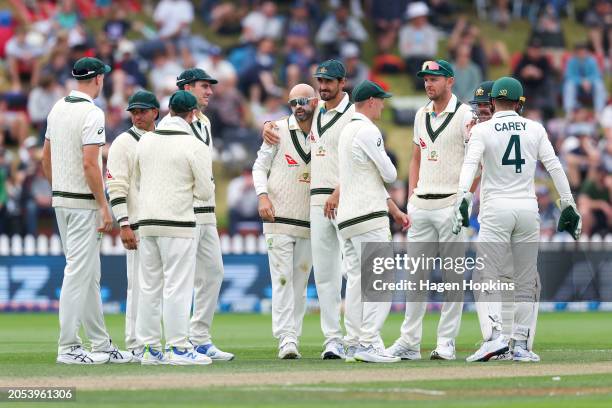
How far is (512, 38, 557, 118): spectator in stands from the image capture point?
30266 millimetres

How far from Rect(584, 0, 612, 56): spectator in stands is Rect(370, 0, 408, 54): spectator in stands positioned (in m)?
4.40

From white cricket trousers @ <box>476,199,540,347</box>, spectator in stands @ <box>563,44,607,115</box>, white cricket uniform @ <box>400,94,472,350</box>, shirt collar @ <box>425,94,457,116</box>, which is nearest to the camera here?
white cricket trousers @ <box>476,199,540,347</box>

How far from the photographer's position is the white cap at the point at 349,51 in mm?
30266

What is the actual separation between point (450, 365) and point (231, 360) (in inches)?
90.6

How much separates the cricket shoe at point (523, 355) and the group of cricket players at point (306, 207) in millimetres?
14

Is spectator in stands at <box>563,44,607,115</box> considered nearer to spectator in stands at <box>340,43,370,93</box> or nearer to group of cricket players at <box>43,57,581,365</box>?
spectator in stands at <box>340,43,370,93</box>

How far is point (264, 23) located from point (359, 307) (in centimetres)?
1796

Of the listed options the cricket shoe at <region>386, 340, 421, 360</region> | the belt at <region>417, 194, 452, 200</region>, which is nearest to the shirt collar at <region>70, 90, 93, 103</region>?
the belt at <region>417, 194, 452, 200</region>

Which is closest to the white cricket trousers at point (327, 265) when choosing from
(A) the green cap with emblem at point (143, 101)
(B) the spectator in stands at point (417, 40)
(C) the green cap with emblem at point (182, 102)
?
(C) the green cap with emblem at point (182, 102)

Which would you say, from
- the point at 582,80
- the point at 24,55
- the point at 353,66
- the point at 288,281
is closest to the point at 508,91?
the point at 288,281

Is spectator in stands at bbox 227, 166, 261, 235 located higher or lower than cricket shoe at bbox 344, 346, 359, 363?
higher

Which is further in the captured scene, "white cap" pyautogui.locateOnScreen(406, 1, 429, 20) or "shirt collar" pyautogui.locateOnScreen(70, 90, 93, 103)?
"white cap" pyautogui.locateOnScreen(406, 1, 429, 20)

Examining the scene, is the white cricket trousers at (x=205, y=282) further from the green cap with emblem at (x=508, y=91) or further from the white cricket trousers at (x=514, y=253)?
the green cap with emblem at (x=508, y=91)

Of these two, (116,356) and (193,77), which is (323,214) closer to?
(193,77)
